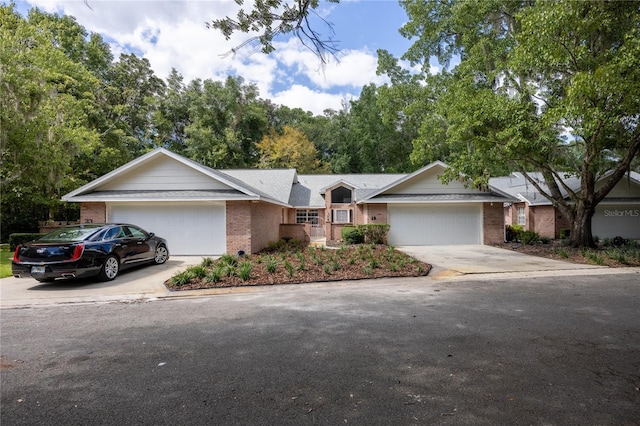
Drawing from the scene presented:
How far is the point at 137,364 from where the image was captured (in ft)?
12.6

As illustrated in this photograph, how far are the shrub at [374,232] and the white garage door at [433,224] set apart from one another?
115cm

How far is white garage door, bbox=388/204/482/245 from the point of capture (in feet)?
61.0

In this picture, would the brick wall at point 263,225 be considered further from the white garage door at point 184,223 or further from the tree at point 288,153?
the tree at point 288,153

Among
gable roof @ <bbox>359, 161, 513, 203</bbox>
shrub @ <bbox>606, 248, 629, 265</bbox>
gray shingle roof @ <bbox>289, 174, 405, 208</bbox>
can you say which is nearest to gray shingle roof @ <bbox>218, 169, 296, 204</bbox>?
gray shingle roof @ <bbox>289, 174, 405, 208</bbox>

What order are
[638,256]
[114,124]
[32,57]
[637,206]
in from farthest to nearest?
[114,124]
[637,206]
[32,57]
[638,256]

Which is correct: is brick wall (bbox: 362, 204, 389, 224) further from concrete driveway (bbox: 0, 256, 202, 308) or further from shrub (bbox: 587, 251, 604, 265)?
concrete driveway (bbox: 0, 256, 202, 308)

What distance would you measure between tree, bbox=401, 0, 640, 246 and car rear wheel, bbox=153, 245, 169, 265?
12129mm

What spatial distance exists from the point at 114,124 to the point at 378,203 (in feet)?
72.4

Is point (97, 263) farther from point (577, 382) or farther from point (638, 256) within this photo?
point (638, 256)

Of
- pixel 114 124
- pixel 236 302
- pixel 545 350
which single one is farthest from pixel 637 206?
pixel 114 124

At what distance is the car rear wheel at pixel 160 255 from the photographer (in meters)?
11.4

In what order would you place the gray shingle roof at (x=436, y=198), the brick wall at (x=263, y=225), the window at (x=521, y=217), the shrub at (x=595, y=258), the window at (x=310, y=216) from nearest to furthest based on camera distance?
the shrub at (x=595, y=258) → the brick wall at (x=263, y=225) → the gray shingle roof at (x=436, y=198) → the window at (x=521, y=217) → the window at (x=310, y=216)

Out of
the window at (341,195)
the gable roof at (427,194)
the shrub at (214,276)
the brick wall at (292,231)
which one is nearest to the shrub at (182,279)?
the shrub at (214,276)

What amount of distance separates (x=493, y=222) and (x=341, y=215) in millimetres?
8767
